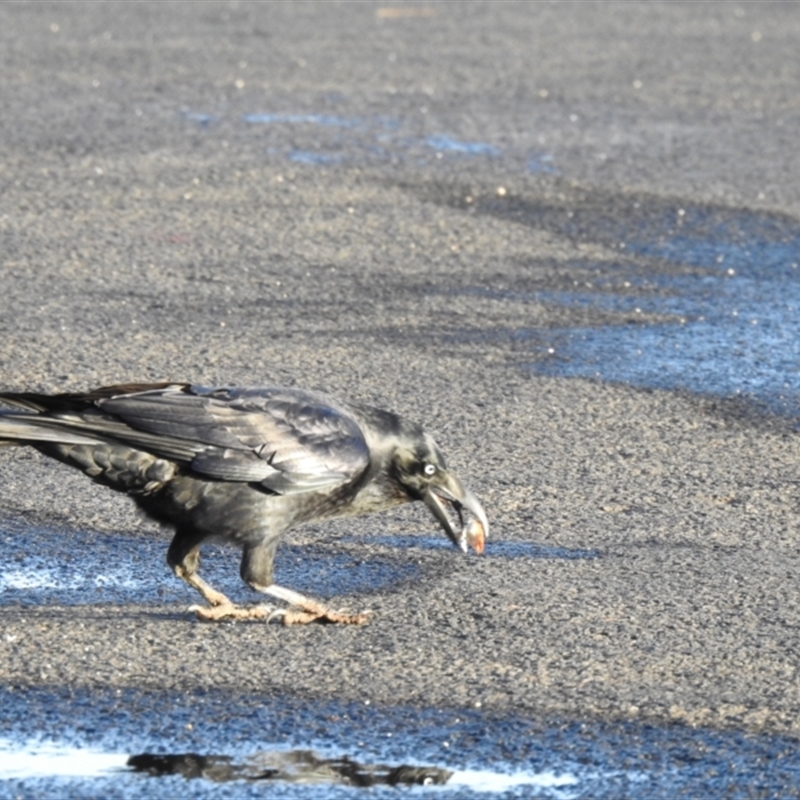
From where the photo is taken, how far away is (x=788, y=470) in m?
7.19

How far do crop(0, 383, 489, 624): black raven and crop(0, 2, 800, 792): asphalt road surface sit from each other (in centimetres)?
21

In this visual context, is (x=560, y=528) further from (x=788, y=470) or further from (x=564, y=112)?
(x=564, y=112)

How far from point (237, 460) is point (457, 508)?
743 mm

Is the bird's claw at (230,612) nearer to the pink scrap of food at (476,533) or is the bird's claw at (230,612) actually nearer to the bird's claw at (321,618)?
the bird's claw at (321,618)

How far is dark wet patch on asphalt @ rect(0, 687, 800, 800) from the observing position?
4465 mm

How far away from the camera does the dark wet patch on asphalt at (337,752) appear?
14.6ft

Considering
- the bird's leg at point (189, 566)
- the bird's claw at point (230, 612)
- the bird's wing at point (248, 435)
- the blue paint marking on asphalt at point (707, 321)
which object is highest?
the bird's wing at point (248, 435)

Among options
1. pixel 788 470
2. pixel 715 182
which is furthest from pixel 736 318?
pixel 715 182

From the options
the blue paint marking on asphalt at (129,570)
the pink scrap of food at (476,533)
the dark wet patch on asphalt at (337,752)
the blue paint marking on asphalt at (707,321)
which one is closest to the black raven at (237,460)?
the pink scrap of food at (476,533)

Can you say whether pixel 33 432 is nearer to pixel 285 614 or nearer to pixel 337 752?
pixel 285 614

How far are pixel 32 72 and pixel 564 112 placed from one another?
4216mm

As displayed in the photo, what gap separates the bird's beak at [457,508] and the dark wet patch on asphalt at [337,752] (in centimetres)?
91

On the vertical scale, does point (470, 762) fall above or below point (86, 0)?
below

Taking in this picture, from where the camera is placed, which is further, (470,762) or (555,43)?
(555,43)
